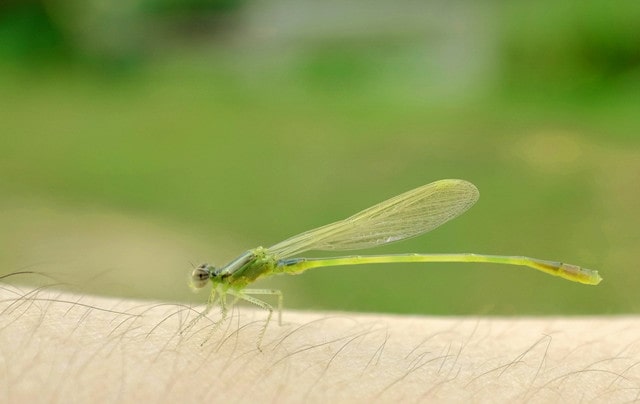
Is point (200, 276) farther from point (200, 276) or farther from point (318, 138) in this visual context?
point (318, 138)

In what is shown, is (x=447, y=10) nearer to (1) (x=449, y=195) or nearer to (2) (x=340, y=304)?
(2) (x=340, y=304)

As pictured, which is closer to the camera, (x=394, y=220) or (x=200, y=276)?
(x=200, y=276)

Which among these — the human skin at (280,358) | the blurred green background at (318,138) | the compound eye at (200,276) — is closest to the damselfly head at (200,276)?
the compound eye at (200,276)

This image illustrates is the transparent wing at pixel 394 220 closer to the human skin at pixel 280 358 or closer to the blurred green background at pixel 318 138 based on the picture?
the human skin at pixel 280 358

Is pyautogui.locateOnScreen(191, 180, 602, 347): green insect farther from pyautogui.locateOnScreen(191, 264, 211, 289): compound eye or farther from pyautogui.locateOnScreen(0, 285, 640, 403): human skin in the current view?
pyautogui.locateOnScreen(0, 285, 640, 403): human skin

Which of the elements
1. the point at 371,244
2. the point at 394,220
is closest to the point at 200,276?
the point at 371,244

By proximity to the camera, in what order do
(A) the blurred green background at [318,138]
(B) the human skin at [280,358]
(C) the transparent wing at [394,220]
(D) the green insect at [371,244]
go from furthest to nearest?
1. (A) the blurred green background at [318,138]
2. (C) the transparent wing at [394,220]
3. (D) the green insect at [371,244]
4. (B) the human skin at [280,358]

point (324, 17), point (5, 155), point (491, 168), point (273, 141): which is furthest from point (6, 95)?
point (491, 168)

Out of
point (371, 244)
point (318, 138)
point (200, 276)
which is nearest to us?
point (200, 276)
